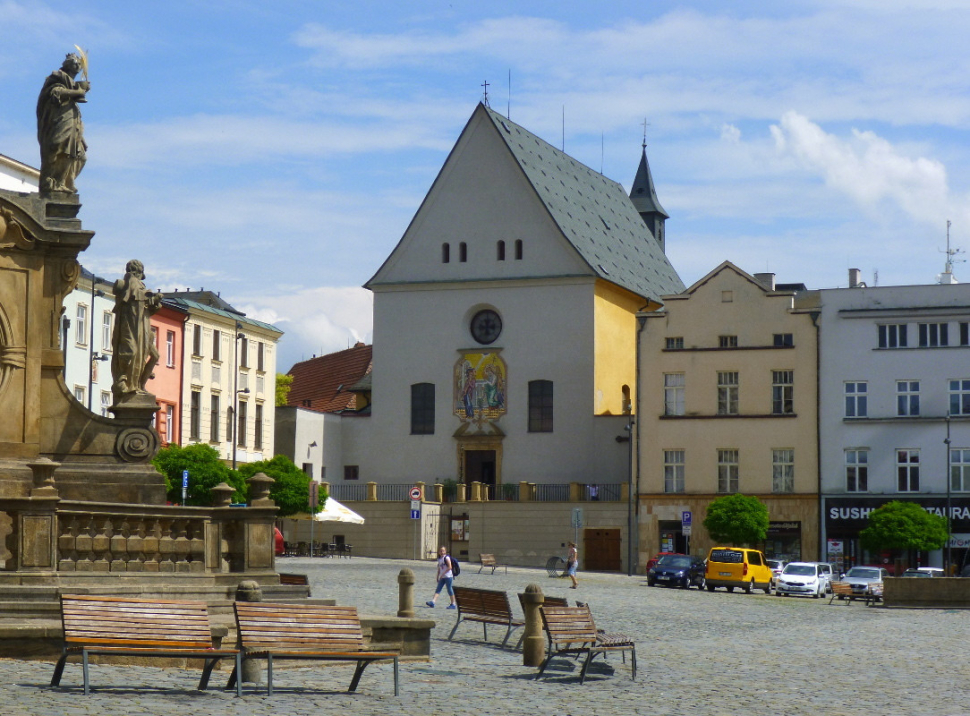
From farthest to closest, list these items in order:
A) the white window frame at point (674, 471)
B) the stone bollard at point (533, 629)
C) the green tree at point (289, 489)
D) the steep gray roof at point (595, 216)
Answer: the steep gray roof at point (595, 216), the white window frame at point (674, 471), the green tree at point (289, 489), the stone bollard at point (533, 629)

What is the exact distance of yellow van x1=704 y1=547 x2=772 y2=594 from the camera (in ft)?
169

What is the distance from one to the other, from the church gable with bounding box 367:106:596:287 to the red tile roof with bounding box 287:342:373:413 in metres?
14.1

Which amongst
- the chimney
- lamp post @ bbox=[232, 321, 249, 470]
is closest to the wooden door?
the chimney

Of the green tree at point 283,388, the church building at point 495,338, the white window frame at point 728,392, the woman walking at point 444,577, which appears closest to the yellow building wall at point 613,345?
the church building at point 495,338

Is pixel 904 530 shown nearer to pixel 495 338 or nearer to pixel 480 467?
pixel 480 467

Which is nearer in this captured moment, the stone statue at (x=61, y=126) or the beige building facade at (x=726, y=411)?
the stone statue at (x=61, y=126)

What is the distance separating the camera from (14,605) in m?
17.7

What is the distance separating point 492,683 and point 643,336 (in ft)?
166

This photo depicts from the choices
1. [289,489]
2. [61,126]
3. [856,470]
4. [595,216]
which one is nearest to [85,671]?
[61,126]

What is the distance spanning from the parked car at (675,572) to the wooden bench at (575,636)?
32.0 m

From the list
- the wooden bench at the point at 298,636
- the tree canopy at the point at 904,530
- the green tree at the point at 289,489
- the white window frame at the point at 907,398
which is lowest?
the wooden bench at the point at 298,636

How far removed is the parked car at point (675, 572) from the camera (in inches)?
2052

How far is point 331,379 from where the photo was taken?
3824 inches

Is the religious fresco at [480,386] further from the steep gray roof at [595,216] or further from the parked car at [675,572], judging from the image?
the parked car at [675,572]
